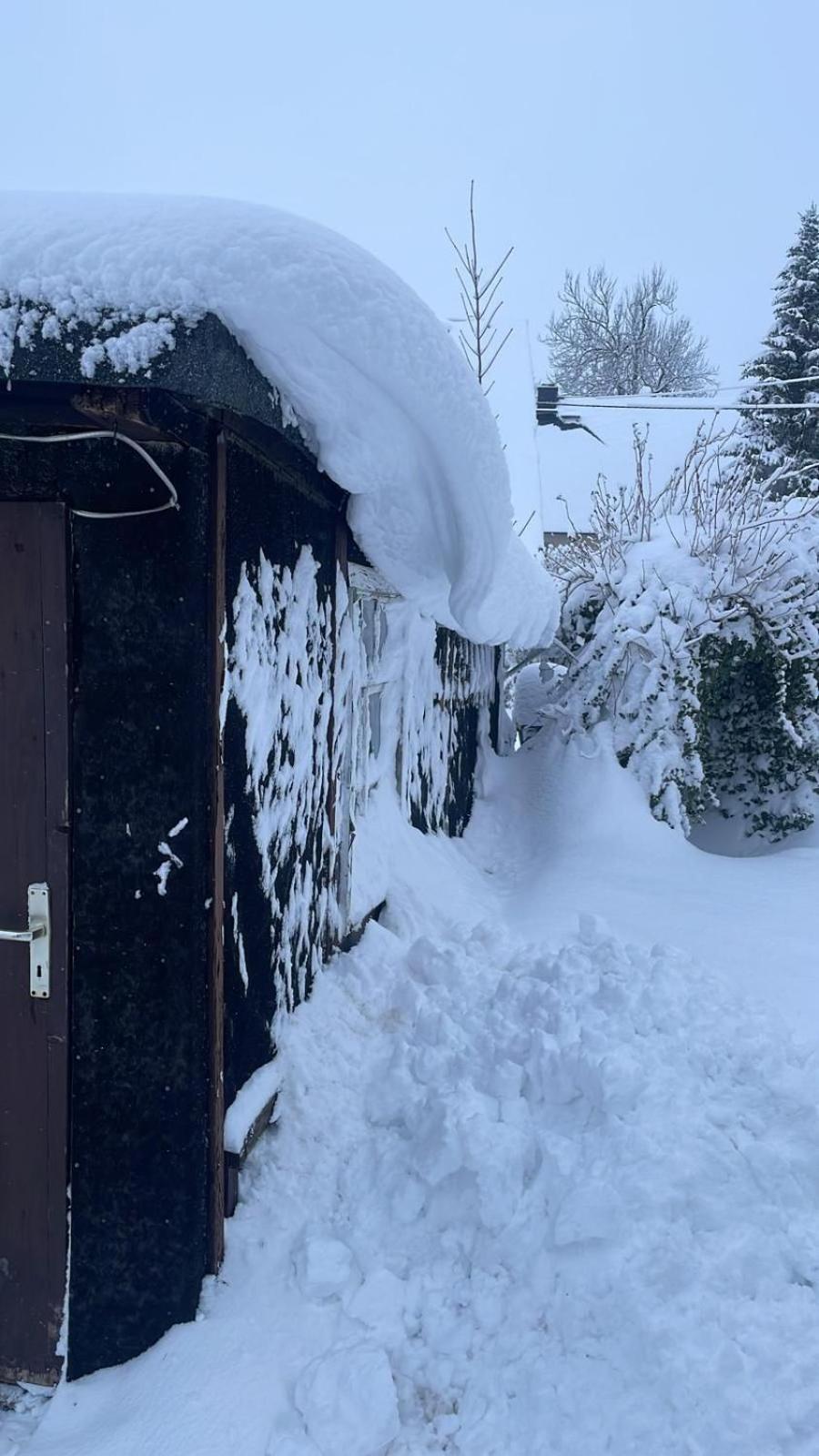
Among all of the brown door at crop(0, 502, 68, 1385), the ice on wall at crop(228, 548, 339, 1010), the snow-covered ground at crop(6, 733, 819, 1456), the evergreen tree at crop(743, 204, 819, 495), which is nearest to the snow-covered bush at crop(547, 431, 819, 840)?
the snow-covered ground at crop(6, 733, 819, 1456)

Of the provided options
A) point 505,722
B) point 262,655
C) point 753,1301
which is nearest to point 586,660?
point 505,722

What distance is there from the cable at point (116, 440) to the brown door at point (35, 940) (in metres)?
0.11

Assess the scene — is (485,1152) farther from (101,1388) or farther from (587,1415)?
(101,1388)

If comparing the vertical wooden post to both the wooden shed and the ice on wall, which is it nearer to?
the wooden shed

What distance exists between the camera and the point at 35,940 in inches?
88.1

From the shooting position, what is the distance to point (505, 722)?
30.6 ft

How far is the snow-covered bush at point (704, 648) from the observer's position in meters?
6.59

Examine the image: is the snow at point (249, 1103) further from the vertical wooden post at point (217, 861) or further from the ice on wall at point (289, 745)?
the ice on wall at point (289, 745)

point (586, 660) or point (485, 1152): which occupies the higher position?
point (586, 660)

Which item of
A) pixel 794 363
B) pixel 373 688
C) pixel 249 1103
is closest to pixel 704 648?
pixel 373 688

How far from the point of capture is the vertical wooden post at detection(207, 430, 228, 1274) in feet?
7.09

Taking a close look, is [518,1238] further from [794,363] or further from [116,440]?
[794,363]

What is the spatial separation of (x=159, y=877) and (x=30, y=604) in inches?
28.5

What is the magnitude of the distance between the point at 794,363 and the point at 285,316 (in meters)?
19.2
